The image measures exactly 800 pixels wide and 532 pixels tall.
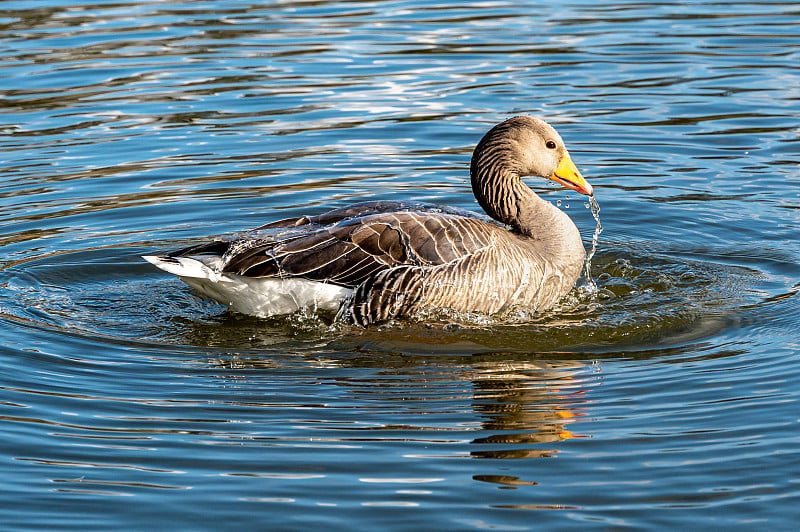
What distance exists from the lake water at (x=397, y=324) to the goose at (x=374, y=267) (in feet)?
0.69

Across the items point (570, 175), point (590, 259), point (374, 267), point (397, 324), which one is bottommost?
point (397, 324)

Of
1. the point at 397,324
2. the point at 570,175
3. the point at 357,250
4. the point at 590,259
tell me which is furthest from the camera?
the point at 590,259

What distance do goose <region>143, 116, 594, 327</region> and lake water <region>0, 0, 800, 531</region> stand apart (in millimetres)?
210

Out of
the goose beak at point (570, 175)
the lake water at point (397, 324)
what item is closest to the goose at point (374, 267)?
the lake water at point (397, 324)

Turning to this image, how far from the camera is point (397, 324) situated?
30.8 feet

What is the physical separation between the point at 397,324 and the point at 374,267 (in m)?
0.48

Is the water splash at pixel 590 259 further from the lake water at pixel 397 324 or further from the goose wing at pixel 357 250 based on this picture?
the goose wing at pixel 357 250

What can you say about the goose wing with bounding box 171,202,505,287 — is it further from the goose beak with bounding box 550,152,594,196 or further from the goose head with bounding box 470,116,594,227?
the goose beak with bounding box 550,152,594,196

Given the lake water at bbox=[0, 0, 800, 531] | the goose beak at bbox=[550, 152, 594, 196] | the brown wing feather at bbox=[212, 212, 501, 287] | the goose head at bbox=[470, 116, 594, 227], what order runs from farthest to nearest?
the goose beak at bbox=[550, 152, 594, 196], the goose head at bbox=[470, 116, 594, 227], the brown wing feather at bbox=[212, 212, 501, 287], the lake water at bbox=[0, 0, 800, 531]

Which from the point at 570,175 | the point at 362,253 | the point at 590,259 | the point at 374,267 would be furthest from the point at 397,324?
the point at 590,259

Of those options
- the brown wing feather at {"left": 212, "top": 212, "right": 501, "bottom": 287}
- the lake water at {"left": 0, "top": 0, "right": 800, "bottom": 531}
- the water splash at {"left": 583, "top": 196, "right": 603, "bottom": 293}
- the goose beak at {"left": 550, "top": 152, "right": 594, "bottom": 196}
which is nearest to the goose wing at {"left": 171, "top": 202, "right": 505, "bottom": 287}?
the brown wing feather at {"left": 212, "top": 212, "right": 501, "bottom": 287}

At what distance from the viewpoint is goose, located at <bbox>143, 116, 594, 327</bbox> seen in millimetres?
9289

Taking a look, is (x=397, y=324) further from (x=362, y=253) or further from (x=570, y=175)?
(x=570, y=175)

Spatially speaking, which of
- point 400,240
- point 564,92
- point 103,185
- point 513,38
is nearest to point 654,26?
point 513,38
